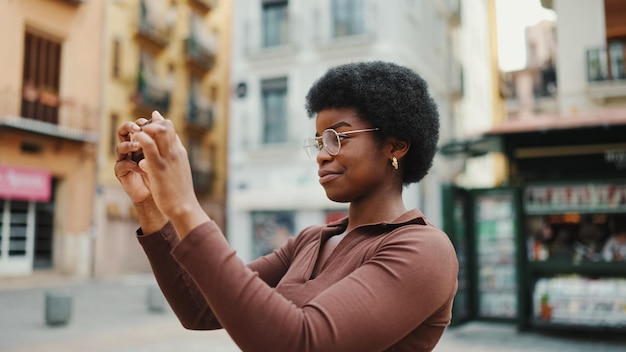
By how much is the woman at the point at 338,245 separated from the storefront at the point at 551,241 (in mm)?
7031

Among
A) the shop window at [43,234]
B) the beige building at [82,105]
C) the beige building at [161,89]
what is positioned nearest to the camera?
the beige building at [82,105]

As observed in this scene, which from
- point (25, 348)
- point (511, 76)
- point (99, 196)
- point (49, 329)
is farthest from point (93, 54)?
point (511, 76)

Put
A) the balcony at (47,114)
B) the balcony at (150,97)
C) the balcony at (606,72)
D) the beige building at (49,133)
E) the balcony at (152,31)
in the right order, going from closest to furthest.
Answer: the balcony at (606,72)
the beige building at (49,133)
the balcony at (47,114)
the balcony at (152,31)
the balcony at (150,97)

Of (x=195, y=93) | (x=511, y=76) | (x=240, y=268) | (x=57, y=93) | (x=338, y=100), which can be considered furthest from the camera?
(x=511, y=76)

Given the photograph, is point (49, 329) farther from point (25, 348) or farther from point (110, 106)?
point (110, 106)

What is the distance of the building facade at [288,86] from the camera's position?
1512 cm

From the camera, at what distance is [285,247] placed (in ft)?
5.27

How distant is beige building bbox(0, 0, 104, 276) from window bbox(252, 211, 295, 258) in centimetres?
450

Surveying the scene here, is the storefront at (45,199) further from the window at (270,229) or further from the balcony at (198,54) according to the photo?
the balcony at (198,54)

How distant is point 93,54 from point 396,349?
14.7 meters

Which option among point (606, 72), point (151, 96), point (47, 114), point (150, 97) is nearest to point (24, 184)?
point (47, 114)

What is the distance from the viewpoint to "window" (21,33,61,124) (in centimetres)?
1103

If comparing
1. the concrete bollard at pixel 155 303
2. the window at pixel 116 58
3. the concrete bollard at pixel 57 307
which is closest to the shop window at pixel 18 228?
the window at pixel 116 58

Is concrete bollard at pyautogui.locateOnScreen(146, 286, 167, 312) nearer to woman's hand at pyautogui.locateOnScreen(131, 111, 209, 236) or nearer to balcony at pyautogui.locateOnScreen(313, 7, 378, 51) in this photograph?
balcony at pyautogui.locateOnScreen(313, 7, 378, 51)
